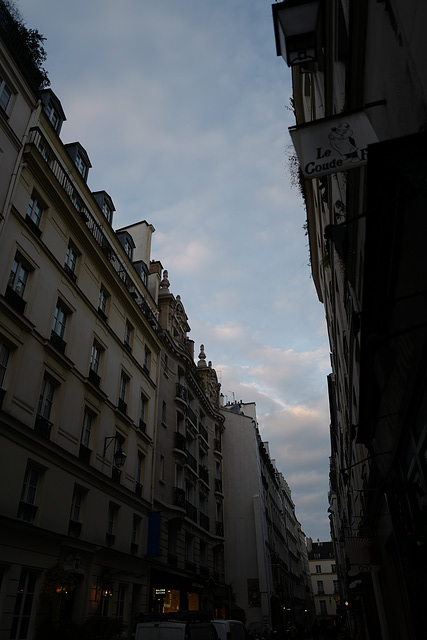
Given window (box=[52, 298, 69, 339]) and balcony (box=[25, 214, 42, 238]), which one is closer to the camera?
balcony (box=[25, 214, 42, 238])

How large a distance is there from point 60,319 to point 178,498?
1472cm

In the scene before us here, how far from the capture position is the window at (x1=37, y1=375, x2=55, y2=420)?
15758mm

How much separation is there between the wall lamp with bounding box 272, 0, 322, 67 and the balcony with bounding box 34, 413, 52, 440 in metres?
13.2

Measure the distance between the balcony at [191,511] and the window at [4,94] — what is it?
77.5 feet

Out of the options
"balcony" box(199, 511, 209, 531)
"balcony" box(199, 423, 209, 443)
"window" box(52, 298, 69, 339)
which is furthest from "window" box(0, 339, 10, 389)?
"balcony" box(199, 423, 209, 443)

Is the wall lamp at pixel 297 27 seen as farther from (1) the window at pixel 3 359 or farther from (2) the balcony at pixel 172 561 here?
(2) the balcony at pixel 172 561

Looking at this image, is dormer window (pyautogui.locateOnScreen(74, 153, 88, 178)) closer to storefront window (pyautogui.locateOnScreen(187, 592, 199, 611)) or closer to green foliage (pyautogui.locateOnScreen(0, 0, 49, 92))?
green foliage (pyautogui.locateOnScreen(0, 0, 49, 92))

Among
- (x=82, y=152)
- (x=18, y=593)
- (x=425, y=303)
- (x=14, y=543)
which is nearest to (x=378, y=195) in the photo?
(x=425, y=303)

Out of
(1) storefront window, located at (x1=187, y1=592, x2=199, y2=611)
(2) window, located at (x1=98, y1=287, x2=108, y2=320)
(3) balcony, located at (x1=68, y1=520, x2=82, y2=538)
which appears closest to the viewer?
(3) balcony, located at (x1=68, y1=520, x2=82, y2=538)

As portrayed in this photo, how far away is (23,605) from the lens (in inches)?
515

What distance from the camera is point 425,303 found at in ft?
14.2

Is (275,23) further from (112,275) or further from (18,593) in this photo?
(112,275)

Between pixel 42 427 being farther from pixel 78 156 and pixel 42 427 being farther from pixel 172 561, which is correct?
pixel 172 561

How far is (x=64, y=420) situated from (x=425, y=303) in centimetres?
1505
